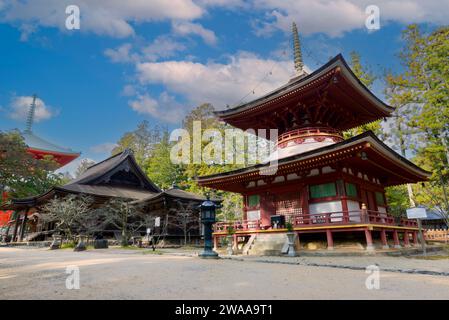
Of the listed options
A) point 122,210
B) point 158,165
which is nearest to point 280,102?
point 122,210

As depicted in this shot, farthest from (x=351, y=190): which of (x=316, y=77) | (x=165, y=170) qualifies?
(x=165, y=170)

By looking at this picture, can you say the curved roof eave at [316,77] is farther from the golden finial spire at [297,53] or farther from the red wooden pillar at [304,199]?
the golden finial spire at [297,53]

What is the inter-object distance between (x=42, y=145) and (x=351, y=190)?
5542 cm

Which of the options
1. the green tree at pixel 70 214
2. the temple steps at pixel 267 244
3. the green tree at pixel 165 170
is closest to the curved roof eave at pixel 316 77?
the temple steps at pixel 267 244

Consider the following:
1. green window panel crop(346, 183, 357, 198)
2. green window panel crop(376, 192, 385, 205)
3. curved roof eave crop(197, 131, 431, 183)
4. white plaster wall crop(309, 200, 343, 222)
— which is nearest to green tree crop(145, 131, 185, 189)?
curved roof eave crop(197, 131, 431, 183)

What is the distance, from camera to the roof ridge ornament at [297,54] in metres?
19.3

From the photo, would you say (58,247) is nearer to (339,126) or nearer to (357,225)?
(357,225)

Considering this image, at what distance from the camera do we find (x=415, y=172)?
14781mm

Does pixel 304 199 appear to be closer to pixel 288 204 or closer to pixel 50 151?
pixel 288 204

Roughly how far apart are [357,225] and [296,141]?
19.5ft

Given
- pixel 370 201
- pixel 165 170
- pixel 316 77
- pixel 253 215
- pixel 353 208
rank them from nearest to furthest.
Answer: pixel 316 77, pixel 353 208, pixel 370 201, pixel 253 215, pixel 165 170

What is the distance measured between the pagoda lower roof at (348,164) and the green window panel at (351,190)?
1039 millimetres

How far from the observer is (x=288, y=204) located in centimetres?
1448

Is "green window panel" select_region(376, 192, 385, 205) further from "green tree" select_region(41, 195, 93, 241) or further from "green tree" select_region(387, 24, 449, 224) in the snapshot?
"green tree" select_region(41, 195, 93, 241)
